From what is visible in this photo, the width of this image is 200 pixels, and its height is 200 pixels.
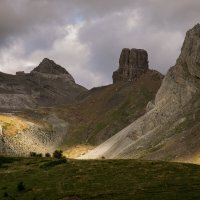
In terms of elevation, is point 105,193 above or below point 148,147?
below

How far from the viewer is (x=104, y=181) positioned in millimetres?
64438

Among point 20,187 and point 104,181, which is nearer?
point 104,181

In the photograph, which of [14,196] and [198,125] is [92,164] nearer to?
[14,196]

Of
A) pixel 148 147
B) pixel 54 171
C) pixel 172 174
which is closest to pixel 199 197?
pixel 172 174

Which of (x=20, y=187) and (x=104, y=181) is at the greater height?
(x=104, y=181)

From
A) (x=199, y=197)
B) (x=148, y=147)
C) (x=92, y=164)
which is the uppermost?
(x=148, y=147)

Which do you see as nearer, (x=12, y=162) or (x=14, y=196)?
(x=14, y=196)

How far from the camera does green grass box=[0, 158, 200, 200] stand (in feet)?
183

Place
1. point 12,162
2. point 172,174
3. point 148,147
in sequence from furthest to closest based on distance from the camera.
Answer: point 148,147, point 12,162, point 172,174

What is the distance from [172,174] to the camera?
6631cm

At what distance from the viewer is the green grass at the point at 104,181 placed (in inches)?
2201

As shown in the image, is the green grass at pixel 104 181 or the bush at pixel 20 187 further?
the bush at pixel 20 187

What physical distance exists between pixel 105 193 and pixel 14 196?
11.4 metres

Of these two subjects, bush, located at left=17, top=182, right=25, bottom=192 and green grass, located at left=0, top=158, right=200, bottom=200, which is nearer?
green grass, located at left=0, top=158, right=200, bottom=200
